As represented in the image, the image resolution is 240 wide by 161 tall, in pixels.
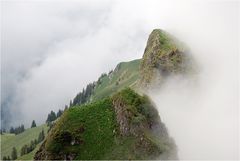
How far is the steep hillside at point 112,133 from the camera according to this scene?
427 ft

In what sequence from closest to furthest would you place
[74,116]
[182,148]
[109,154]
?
[109,154] → [74,116] → [182,148]

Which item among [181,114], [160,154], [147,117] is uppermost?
[181,114]

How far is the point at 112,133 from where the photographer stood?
134375 mm

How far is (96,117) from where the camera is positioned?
139 metres

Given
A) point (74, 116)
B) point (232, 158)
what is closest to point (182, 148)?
point (232, 158)

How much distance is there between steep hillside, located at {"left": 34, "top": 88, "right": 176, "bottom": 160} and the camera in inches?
5128

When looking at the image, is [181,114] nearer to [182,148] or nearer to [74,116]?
[182,148]

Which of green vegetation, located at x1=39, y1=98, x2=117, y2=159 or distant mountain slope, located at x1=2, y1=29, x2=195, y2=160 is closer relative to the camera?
distant mountain slope, located at x1=2, y1=29, x2=195, y2=160

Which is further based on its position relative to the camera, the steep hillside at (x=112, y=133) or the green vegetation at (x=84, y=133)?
the green vegetation at (x=84, y=133)

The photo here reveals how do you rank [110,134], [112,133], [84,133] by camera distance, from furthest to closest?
1. [84,133]
2. [110,134]
3. [112,133]

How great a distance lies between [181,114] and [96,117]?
217 ft

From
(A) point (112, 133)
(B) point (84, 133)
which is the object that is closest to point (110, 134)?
(A) point (112, 133)

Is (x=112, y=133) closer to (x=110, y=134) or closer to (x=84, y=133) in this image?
(x=110, y=134)

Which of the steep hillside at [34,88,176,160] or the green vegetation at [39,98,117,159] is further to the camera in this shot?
the green vegetation at [39,98,117,159]
